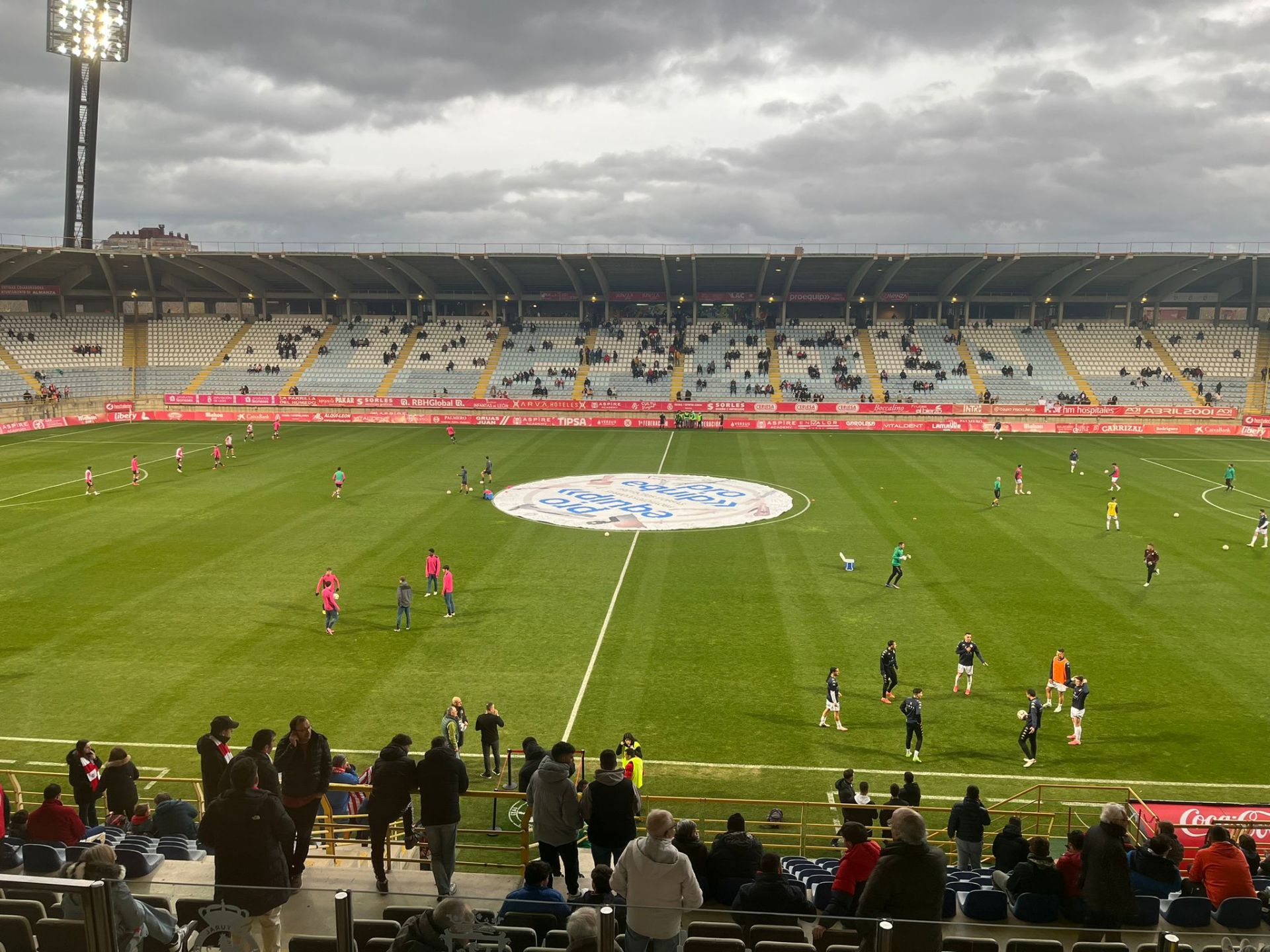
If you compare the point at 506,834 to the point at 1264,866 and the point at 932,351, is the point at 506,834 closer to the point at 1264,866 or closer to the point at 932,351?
the point at 1264,866

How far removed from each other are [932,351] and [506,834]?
2804 inches

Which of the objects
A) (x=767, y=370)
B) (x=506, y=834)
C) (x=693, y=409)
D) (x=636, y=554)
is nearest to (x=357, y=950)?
(x=506, y=834)

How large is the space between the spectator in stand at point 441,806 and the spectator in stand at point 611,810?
1.29 m

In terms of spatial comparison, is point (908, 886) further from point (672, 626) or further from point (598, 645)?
point (672, 626)

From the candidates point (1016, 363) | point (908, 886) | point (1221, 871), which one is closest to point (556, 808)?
point (908, 886)

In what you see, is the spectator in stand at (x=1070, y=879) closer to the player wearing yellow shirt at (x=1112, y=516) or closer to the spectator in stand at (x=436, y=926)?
the spectator in stand at (x=436, y=926)

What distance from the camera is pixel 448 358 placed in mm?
78000

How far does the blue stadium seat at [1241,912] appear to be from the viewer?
7.84 m

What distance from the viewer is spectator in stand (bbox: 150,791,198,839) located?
10.1 metres

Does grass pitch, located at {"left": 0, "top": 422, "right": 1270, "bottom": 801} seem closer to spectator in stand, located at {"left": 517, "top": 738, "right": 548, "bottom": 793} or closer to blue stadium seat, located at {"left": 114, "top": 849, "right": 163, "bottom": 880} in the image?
spectator in stand, located at {"left": 517, "top": 738, "right": 548, "bottom": 793}

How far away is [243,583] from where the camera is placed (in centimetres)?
2494

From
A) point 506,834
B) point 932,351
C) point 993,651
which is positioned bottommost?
point 506,834

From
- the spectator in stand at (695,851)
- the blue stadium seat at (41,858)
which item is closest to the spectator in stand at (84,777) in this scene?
the blue stadium seat at (41,858)

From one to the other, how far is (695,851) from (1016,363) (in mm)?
74678
